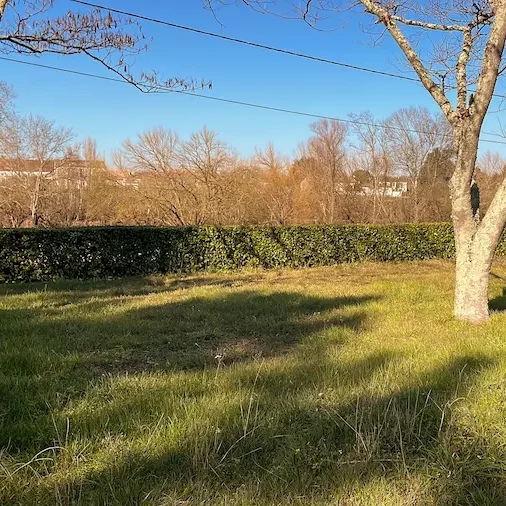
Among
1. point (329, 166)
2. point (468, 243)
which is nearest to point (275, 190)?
point (329, 166)

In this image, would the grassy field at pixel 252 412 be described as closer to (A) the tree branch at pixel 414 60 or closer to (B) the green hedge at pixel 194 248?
(A) the tree branch at pixel 414 60

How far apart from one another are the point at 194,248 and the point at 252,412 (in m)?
9.60

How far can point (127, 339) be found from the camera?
15.6 ft

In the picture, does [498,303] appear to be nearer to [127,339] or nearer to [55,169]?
[127,339]

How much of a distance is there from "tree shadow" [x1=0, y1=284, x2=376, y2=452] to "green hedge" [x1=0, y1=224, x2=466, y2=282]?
2.95 meters

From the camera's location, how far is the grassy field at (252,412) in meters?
1.97

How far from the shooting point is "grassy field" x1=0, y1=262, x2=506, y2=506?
6.45ft

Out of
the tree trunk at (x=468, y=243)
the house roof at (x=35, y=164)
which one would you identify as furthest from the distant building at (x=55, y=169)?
the tree trunk at (x=468, y=243)

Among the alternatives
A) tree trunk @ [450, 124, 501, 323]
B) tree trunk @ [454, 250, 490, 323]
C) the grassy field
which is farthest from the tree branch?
the grassy field

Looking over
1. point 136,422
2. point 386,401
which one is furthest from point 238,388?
point 386,401

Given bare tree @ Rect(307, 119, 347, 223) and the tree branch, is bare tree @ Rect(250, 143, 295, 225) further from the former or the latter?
the tree branch

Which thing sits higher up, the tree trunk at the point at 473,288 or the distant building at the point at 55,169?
the distant building at the point at 55,169

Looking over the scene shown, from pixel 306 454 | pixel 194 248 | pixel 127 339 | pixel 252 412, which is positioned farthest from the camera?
pixel 194 248

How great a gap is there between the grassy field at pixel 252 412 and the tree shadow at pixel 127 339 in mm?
19
